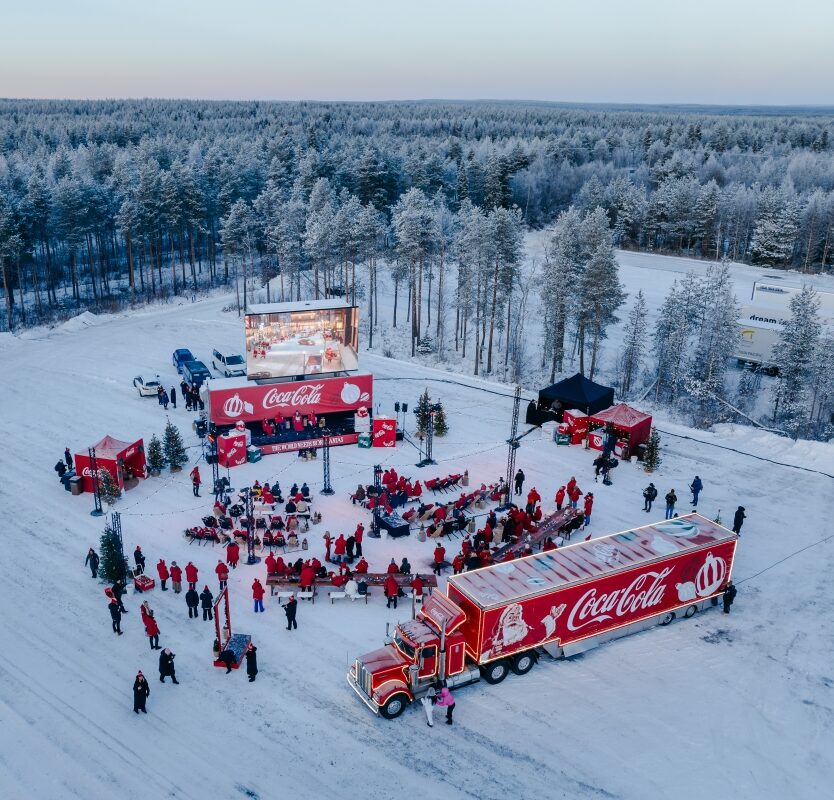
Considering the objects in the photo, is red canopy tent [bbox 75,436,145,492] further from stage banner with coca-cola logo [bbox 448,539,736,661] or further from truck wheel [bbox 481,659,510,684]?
truck wheel [bbox 481,659,510,684]

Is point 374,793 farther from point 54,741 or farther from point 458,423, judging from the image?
point 458,423

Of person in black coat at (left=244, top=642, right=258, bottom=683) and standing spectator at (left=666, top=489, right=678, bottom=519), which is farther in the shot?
standing spectator at (left=666, top=489, right=678, bottom=519)

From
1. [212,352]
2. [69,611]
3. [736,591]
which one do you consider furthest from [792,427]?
[69,611]

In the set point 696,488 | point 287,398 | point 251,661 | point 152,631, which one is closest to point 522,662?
point 251,661

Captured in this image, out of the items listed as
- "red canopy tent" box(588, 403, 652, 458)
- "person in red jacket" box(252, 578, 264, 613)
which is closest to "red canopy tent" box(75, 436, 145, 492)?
"person in red jacket" box(252, 578, 264, 613)

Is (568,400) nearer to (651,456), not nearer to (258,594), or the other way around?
(651,456)

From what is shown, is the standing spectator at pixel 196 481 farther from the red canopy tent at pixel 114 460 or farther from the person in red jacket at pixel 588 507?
the person in red jacket at pixel 588 507

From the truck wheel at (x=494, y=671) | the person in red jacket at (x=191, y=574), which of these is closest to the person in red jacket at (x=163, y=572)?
the person in red jacket at (x=191, y=574)
